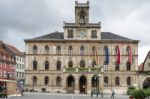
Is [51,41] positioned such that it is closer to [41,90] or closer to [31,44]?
[31,44]

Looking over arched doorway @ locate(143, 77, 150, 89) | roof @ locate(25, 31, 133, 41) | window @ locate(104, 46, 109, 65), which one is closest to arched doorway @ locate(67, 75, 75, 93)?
window @ locate(104, 46, 109, 65)

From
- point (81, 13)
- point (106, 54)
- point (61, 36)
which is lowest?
point (106, 54)

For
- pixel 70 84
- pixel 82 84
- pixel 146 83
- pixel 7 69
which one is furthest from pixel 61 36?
pixel 146 83

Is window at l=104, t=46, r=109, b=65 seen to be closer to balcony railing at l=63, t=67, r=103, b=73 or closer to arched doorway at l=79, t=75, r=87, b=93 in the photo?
balcony railing at l=63, t=67, r=103, b=73

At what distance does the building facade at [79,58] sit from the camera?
104625 mm

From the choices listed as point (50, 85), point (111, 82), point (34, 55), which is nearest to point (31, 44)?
point (34, 55)

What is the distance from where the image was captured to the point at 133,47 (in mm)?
105250

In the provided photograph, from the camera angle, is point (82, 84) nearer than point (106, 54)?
No

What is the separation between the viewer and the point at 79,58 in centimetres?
10531

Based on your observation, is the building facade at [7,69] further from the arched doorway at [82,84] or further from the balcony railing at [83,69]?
the arched doorway at [82,84]

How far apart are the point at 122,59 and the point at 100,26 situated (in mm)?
9340

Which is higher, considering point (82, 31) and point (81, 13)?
point (81, 13)

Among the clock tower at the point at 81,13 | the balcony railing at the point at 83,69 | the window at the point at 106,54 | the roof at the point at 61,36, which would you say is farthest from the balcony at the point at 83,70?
the clock tower at the point at 81,13

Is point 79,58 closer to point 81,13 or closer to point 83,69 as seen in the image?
point 83,69
